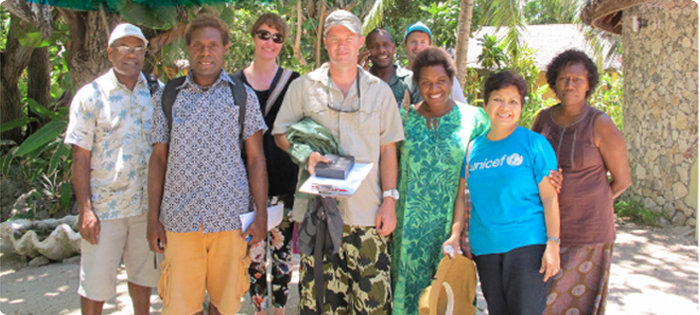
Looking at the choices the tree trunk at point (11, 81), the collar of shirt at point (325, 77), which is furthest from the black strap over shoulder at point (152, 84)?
the tree trunk at point (11, 81)

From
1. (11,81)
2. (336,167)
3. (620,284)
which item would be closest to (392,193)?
(336,167)

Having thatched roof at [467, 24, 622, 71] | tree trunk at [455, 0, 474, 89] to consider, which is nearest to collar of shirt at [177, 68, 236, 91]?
tree trunk at [455, 0, 474, 89]

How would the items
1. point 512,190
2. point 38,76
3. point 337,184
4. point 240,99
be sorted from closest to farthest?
point 337,184
point 512,190
point 240,99
point 38,76

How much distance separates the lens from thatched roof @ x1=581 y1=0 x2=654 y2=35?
6.78 m

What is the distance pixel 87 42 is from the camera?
16.0 ft

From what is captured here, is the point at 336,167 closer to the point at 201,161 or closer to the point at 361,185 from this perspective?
the point at 361,185

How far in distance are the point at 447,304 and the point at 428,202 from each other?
57cm

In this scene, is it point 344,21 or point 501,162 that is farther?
point 344,21

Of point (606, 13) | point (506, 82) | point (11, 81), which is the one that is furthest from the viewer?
point (11, 81)

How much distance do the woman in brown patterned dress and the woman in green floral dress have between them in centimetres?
47

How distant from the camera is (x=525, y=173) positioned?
246cm

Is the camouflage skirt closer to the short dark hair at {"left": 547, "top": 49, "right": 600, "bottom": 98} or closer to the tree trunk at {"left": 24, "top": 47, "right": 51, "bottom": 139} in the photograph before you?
the short dark hair at {"left": 547, "top": 49, "right": 600, "bottom": 98}

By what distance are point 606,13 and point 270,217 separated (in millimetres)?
6361

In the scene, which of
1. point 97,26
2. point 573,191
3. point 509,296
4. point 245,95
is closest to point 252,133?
point 245,95
